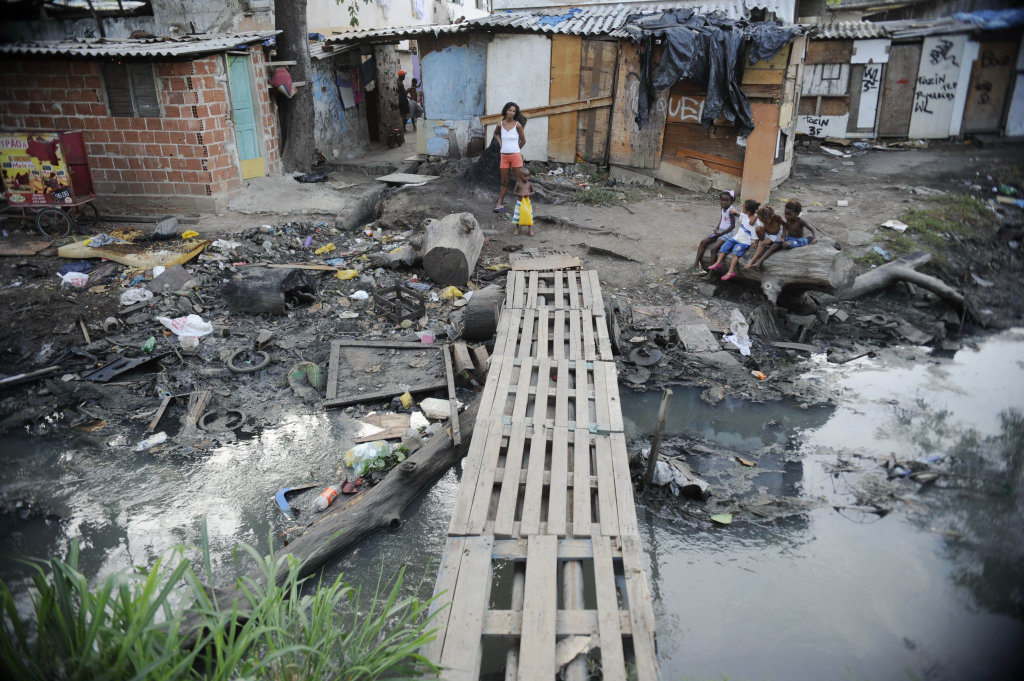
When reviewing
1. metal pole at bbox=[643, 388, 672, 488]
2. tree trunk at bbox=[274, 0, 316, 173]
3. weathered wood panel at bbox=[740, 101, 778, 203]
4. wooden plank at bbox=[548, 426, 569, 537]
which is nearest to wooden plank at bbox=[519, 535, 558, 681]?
wooden plank at bbox=[548, 426, 569, 537]

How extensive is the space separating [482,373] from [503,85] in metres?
8.21

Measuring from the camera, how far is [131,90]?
9.21 metres

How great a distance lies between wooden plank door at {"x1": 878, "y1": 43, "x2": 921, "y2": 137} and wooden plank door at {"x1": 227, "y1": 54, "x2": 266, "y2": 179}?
13877 mm

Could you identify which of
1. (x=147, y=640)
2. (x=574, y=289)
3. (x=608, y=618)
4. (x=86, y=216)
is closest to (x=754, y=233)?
(x=574, y=289)

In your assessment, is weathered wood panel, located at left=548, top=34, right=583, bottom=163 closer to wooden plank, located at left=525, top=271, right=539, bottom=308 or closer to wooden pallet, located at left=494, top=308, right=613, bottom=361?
wooden plank, located at left=525, top=271, right=539, bottom=308

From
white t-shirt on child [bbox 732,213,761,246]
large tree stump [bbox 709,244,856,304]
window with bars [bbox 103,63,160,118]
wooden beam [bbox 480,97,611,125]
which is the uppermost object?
window with bars [bbox 103,63,160,118]

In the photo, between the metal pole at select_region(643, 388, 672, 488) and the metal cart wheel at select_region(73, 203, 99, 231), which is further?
the metal cart wheel at select_region(73, 203, 99, 231)

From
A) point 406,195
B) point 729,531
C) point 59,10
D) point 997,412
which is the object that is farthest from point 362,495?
point 59,10

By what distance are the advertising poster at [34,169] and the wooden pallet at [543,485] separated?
765 cm

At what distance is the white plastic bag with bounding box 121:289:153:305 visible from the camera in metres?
6.80

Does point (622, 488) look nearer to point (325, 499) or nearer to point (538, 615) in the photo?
point (538, 615)

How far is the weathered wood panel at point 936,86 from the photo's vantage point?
1430 cm

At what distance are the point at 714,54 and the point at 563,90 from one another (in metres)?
2.81

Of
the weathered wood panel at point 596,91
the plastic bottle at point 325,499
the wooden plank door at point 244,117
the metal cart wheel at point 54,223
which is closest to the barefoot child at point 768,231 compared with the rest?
the plastic bottle at point 325,499
